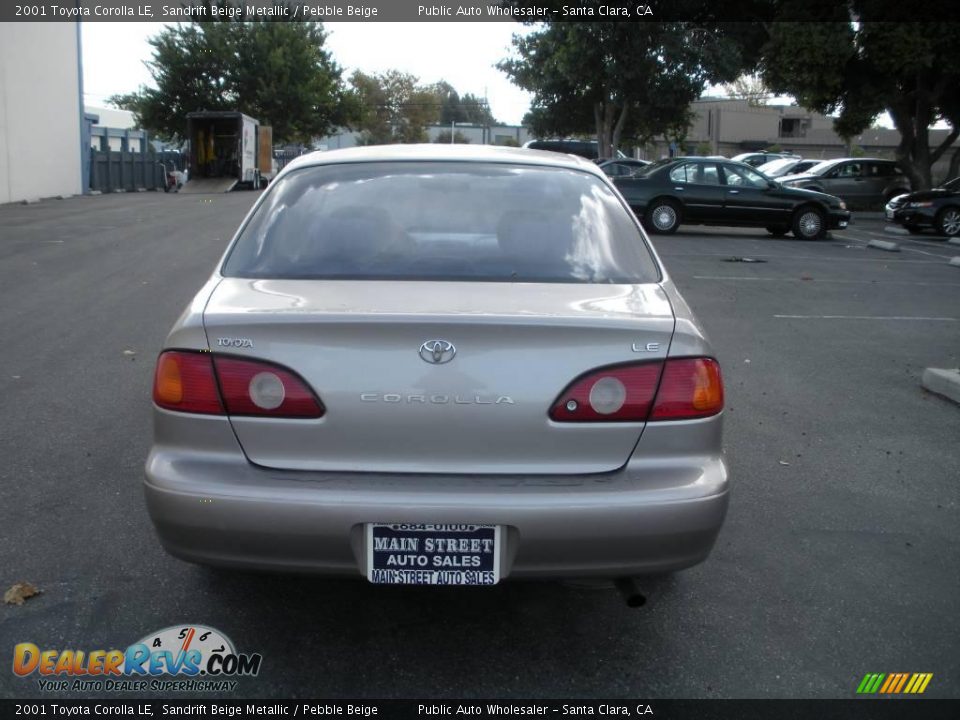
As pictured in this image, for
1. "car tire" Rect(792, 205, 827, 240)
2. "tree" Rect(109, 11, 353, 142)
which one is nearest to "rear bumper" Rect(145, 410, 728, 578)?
"car tire" Rect(792, 205, 827, 240)

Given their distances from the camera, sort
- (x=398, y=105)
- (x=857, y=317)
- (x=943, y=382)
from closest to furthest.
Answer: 1. (x=943, y=382)
2. (x=857, y=317)
3. (x=398, y=105)

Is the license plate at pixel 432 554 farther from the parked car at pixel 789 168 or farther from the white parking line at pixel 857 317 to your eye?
the parked car at pixel 789 168

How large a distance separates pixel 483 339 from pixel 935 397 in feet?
17.0

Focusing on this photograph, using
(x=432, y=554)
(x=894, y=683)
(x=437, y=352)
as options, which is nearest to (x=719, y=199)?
(x=894, y=683)

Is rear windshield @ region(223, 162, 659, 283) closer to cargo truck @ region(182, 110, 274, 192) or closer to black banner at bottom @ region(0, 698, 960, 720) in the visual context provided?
black banner at bottom @ region(0, 698, 960, 720)

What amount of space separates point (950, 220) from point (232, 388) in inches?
843

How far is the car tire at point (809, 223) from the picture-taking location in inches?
799

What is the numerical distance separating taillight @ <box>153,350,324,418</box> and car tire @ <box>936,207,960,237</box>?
836 inches

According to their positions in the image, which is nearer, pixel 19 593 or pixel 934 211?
pixel 19 593

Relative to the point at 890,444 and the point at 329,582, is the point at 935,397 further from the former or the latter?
the point at 329,582

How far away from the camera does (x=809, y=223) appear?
20.4m

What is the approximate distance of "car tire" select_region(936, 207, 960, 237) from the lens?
21.3m

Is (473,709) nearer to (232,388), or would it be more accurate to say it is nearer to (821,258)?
(232,388)

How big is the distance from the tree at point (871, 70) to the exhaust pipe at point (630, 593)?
2446 centimetres
